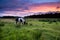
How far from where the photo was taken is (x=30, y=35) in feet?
6.58

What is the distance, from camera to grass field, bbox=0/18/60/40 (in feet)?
6.55

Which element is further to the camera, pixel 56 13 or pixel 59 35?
pixel 56 13

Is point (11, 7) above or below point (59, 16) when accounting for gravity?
above

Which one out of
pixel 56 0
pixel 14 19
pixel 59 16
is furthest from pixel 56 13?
pixel 14 19

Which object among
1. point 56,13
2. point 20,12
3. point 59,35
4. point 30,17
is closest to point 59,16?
point 56,13

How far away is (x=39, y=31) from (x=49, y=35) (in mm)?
176

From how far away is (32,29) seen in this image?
6.66 feet

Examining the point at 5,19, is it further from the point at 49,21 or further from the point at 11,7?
the point at 49,21

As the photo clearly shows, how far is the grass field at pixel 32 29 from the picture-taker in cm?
200

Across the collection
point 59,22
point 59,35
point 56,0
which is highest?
point 56,0

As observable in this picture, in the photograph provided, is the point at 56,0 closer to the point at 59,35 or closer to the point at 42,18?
the point at 42,18

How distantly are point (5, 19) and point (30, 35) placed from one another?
0.51 m

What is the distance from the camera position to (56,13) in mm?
2123

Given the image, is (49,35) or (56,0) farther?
(56,0)
